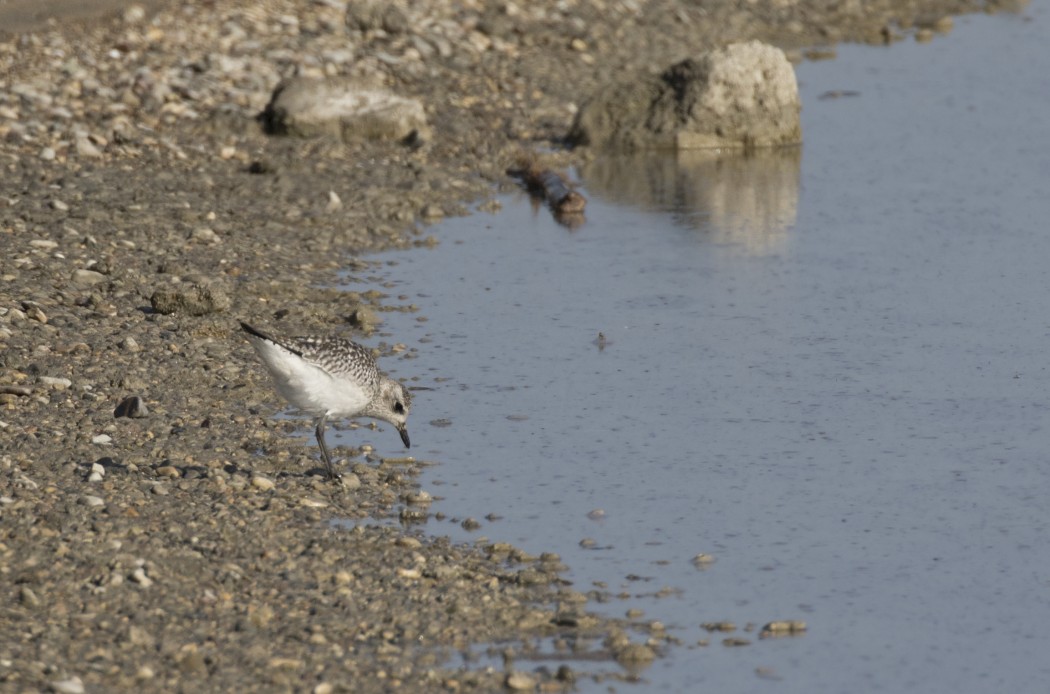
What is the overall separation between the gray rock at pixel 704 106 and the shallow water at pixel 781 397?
0.40 m

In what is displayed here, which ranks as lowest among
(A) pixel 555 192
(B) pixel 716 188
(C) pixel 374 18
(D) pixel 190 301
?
(B) pixel 716 188

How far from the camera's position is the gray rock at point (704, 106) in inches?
582

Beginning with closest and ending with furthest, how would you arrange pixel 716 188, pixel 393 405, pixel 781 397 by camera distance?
pixel 393 405
pixel 781 397
pixel 716 188

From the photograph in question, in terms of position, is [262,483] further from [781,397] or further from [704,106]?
[704,106]

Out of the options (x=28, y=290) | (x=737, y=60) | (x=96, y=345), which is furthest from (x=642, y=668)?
(x=737, y=60)

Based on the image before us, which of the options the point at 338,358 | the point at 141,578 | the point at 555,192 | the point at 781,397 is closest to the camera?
the point at 141,578

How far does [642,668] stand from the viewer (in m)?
6.64

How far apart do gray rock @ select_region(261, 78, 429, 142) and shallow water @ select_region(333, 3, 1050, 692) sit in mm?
1452

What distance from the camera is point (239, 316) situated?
10539mm

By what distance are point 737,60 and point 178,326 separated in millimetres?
6483

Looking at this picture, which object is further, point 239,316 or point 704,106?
point 704,106

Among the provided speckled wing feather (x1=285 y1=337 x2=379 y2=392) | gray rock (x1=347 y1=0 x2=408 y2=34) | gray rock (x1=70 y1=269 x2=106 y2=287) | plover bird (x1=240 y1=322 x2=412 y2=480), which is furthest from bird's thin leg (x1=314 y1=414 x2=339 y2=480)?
gray rock (x1=347 y1=0 x2=408 y2=34)

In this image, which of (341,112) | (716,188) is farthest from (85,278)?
(716,188)

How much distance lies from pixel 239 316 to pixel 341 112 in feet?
13.2
